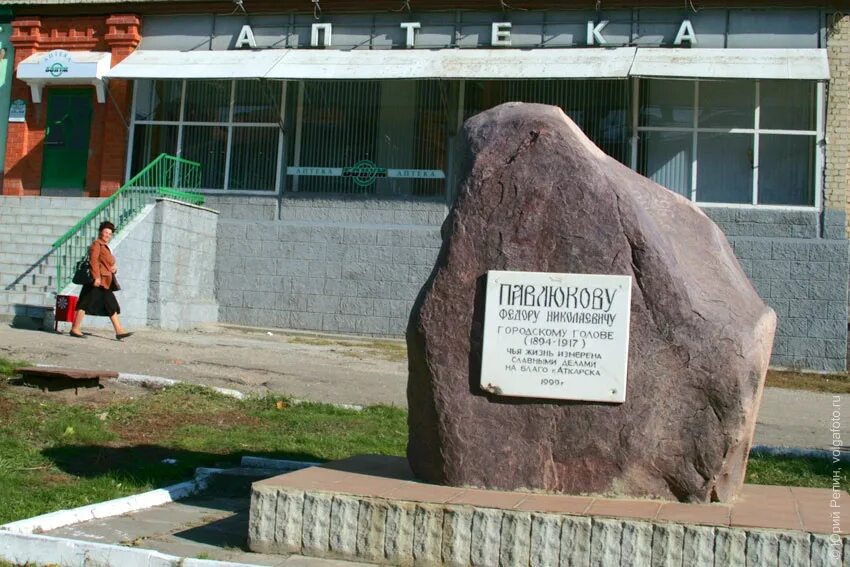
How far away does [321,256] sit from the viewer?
1728 centimetres

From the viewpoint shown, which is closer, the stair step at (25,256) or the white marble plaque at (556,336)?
the white marble plaque at (556,336)

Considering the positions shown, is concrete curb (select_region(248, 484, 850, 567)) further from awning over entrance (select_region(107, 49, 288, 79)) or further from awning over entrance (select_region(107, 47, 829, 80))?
awning over entrance (select_region(107, 49, 288, 79))

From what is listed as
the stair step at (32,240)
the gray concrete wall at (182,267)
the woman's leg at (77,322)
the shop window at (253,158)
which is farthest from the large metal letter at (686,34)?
the stair step at (32,240)

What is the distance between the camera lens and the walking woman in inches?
528

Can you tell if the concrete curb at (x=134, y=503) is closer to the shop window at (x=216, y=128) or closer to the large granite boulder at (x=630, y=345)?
the large granite boulder at (x=630, y=345)

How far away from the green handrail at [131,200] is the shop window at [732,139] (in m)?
7.84

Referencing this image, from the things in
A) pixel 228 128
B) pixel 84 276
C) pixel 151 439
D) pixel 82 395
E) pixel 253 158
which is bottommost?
pixel 151 439

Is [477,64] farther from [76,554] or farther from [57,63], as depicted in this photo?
[76,554]

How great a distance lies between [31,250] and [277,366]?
21.3 ft

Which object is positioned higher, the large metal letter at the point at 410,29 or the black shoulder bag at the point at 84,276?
the large metal letter at the point at 410,29

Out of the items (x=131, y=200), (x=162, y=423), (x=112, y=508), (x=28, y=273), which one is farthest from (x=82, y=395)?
(x=131, y=200)

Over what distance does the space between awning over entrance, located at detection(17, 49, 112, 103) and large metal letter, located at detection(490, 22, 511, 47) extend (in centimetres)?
696

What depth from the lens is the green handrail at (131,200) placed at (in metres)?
15.6

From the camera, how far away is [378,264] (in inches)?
671
